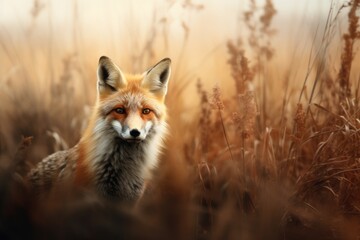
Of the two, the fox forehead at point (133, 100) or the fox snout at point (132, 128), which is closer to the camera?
the fox snout at point (132, 128)

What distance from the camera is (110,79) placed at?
3188 mm

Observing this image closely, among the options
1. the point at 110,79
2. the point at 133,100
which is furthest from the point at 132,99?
the point at 110,79

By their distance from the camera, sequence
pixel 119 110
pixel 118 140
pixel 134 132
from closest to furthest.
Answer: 1. pixel 134 132
2. pixel 119 110
3. pixel 118 140

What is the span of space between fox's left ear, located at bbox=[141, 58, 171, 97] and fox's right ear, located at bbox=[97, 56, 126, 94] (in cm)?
15

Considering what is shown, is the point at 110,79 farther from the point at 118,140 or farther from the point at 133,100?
the point at 118,140

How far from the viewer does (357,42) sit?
12.5ft

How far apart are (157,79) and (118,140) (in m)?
0.45

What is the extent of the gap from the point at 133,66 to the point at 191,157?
1030 millimetres

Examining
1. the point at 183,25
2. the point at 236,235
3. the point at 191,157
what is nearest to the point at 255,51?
the point at 183,25

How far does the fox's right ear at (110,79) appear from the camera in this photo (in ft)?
10.3

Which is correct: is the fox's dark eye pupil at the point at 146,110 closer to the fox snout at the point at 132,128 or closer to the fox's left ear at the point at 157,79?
the fox snout at the point at 132,128

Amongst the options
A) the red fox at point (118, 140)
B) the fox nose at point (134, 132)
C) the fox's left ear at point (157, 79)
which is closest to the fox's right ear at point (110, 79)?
the red fox at point (118, 140)

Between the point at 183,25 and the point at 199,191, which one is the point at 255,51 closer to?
the point at 183,25

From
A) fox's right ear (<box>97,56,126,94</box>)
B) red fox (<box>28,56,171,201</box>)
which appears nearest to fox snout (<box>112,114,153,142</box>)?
red fox (<box>28,56,171,201</box>)
